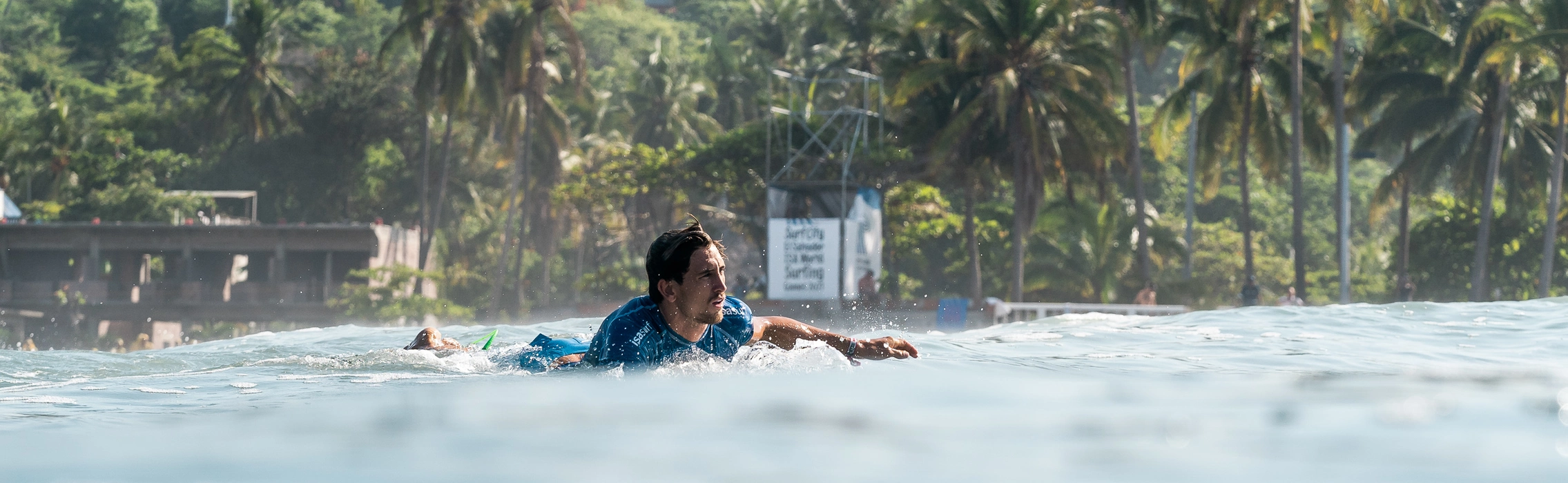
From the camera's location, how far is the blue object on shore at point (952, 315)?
80.2ft

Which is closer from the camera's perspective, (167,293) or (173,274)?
(167,293)

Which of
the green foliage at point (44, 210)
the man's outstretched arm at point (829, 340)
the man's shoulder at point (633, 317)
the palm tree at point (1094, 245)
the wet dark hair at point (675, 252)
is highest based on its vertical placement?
the green foliage at point (44, 210)

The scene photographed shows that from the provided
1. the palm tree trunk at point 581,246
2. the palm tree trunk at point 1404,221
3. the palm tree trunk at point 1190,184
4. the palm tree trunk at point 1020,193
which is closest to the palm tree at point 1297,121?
the palm tree trunk at point 1190,184

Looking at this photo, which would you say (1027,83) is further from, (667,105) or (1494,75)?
(667,105)

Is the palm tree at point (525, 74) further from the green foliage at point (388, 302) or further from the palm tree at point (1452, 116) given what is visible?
the palm tree at point (1452, 116)

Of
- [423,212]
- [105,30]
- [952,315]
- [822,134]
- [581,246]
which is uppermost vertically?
[105,30]

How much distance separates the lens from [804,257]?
84.8 feet

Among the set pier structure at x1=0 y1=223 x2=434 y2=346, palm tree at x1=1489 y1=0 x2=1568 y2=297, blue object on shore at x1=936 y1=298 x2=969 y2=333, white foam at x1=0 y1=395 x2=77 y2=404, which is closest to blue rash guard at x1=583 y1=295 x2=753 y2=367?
white foam at x1=0 y1=395 x2=77 y2=404

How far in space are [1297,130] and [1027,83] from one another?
5.56 meters

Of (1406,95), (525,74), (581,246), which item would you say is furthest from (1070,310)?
(581,246)

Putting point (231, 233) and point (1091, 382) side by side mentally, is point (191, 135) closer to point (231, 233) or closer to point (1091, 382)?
point (231, 233)

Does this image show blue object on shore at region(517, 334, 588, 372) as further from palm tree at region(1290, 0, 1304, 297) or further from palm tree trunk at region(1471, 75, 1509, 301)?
palm tree trunk at region(1471, 75, 1509, 301)

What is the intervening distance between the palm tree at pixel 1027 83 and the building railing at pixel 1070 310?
8988mm

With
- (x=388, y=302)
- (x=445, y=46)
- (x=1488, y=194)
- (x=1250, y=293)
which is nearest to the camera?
(x=1250, y=293)
